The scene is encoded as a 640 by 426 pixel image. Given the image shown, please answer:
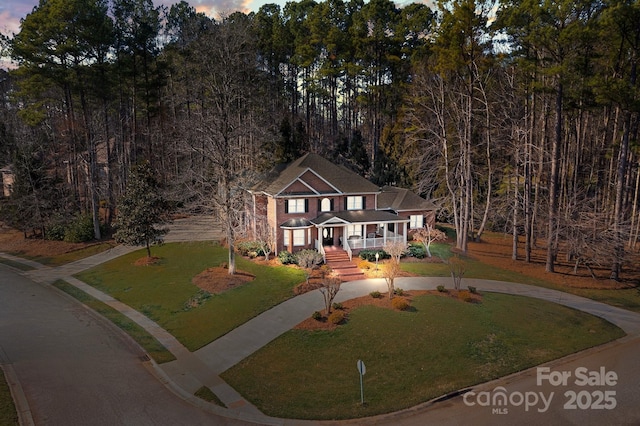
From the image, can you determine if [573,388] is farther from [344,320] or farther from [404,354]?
[344,320]

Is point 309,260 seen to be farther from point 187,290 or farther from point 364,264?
point 187,290

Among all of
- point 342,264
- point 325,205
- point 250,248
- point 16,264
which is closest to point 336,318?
point 342,264

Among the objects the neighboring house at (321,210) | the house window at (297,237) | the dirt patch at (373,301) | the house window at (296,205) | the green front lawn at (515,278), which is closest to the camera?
the dirt patch at (373,301)

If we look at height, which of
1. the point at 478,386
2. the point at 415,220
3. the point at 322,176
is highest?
the point at 322,176

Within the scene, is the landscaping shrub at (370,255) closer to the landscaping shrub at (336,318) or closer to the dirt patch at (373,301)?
the dirt patch at (373,301)

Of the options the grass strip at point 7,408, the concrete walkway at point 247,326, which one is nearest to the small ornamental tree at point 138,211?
the concrete walkway at point 247,326

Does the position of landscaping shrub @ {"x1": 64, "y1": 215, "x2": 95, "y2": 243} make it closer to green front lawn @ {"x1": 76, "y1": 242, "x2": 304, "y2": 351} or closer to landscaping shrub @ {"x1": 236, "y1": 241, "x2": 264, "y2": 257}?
green front lawn @ {"x1": 76, "y1": 242, "x2": 304, "y2": 351}

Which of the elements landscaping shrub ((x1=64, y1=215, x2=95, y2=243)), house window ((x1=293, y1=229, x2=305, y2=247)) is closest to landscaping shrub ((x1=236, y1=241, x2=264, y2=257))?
house window ((x1=293, y1=229, x2=305, y2=247))
